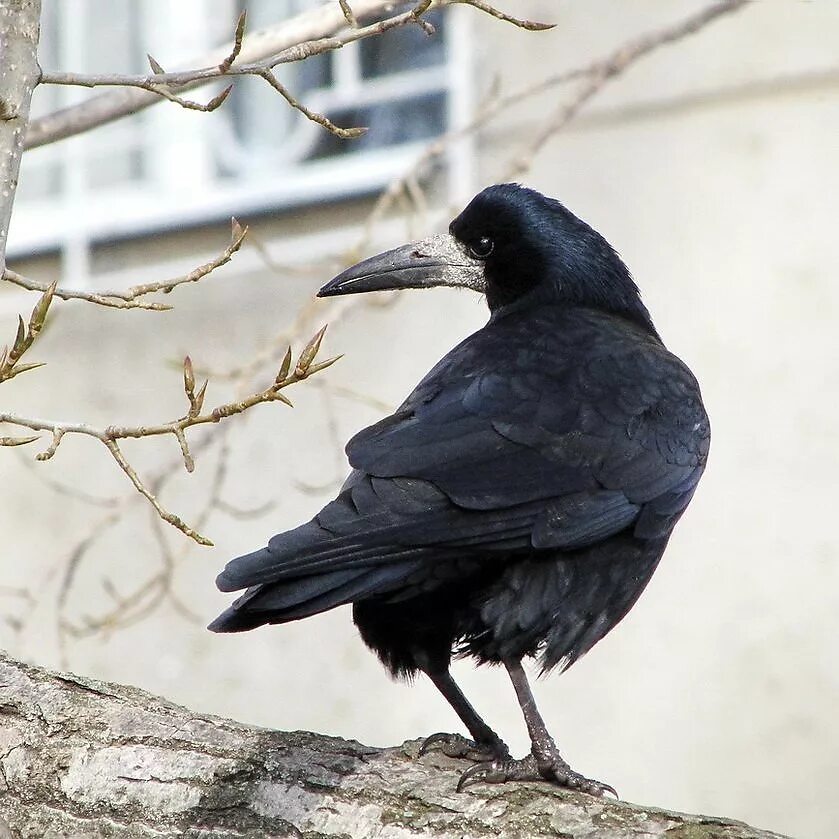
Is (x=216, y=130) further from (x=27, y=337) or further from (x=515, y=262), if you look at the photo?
(x=27, y=337)

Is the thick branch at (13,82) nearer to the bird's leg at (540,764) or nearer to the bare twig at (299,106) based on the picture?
the bare twig at (299,106)

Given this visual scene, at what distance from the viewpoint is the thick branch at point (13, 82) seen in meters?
2.41

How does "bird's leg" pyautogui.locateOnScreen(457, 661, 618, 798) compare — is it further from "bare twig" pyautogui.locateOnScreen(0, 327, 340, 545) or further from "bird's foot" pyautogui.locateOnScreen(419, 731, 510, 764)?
"bare twig" pyautogui.locateOnScreen(0, 327, 340, 545)

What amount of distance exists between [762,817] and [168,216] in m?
3.58

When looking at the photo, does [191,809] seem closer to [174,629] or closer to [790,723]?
[790,723]

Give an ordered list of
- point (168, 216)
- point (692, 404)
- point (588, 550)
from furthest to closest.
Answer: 1. point (168, 216)
2. point (692, 404)
3. point (588, 550)

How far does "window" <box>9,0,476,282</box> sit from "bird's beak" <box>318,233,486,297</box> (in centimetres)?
274

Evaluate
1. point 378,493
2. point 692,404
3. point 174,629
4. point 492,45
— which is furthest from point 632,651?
point 378,493

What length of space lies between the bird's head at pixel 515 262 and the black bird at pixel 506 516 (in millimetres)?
194

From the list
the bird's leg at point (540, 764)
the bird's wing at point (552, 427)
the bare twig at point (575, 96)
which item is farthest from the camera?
the bare twig at point (575, 96)

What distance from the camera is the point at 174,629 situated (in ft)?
23.4

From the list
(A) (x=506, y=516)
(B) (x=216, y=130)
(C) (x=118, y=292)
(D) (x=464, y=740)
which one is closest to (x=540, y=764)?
(D) (x=464, y=740)

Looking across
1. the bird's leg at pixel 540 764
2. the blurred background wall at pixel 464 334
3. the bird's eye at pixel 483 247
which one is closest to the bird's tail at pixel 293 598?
the bird's leg at pixel 540 764

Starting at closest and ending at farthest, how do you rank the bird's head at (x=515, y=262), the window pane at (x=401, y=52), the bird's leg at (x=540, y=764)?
1. the bird's leg at (x=540, y=764)
2. the bird's head at (x=515, y=262)
3. the window pane at (x=401, y=52)
